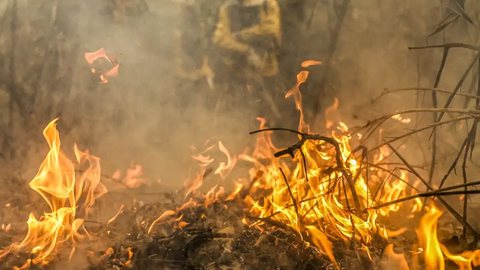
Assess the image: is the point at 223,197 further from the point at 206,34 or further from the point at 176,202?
the point at 206,34

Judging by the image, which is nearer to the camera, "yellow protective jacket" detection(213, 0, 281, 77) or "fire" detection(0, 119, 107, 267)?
"fire" detection(0, 119, 107, 267)

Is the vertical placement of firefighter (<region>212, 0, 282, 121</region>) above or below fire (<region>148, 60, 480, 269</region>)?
above

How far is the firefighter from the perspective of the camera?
511 cm

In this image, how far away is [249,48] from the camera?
203 inches

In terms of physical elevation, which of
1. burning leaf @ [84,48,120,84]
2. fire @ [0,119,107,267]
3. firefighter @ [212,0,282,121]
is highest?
firefighter @ [212,0,282,121]

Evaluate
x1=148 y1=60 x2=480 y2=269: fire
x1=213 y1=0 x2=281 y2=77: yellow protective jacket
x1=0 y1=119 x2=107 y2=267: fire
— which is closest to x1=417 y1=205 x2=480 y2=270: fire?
x1=148 y1=60 x2=480 y2=269: fire

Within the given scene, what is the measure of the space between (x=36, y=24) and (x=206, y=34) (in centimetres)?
188

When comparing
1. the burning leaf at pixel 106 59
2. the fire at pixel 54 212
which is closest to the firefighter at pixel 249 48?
the burning leaf at pixel 106 59

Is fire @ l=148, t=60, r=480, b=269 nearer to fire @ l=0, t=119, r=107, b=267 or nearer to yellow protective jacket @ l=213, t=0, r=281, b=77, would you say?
yellow protective jacket @ l=213, t=0, r=281, b=77

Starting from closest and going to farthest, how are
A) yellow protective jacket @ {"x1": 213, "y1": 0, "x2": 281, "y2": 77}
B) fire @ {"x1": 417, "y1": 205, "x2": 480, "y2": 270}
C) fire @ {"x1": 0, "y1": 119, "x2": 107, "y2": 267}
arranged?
fire @ {"x1": 417, "y1": 205, "x2": 480, "y2": 270}, fire @ {"x1": 0, "y1": 119, "x2": 107, "y2": 267}, yellow protective jacket @ {"x1": 213, "y1": 0, "x2": 281, "y2": 77}

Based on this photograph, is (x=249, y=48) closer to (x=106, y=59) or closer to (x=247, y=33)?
(x=247, y=33)

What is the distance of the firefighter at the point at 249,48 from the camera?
511 cm

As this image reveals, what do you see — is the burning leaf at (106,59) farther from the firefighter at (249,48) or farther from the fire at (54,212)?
the firefighter at (249,48)

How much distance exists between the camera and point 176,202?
435 cm
